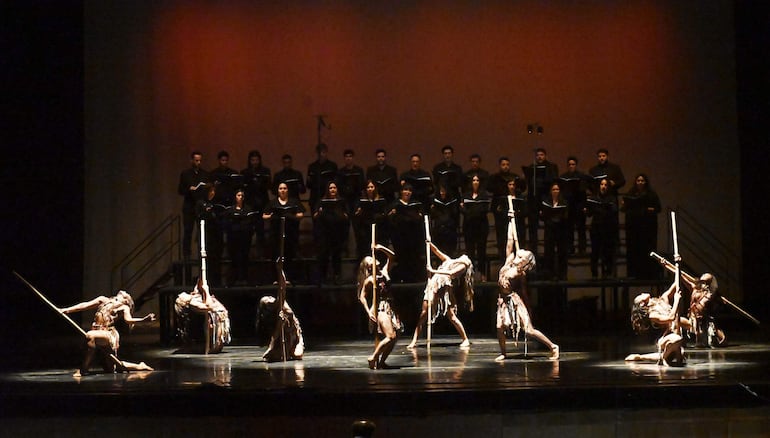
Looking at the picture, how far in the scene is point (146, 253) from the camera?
16.6m

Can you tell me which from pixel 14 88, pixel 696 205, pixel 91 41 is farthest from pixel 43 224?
pixel 696 205

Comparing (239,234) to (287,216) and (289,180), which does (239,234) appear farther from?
(289,180)

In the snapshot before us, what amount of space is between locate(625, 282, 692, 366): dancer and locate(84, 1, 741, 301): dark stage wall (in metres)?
6.77

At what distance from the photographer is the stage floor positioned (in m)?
8.42

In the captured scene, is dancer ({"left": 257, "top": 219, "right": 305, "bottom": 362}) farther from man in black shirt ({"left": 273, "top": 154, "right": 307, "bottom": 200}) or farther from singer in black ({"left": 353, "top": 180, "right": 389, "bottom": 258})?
man in black shirt ({"left": 273, "top": 154, "right": 307, "bottom": 200})

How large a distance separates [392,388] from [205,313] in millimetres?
3622

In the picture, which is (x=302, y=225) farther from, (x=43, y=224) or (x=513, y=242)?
(x=513, y=242)

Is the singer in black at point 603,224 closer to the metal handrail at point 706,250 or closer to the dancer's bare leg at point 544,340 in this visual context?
the metal handrail at point 706,250

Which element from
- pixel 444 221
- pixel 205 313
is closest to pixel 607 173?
pixel 444 221

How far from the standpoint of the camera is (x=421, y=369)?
32.4ft

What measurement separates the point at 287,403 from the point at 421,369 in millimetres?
1803

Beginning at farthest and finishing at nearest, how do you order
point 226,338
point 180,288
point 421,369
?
point 180,288 < point 226,338 < point 421,369

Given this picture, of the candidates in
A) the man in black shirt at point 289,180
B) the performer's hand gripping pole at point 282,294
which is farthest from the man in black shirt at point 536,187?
the performer's hand gripping pole at point 282,294

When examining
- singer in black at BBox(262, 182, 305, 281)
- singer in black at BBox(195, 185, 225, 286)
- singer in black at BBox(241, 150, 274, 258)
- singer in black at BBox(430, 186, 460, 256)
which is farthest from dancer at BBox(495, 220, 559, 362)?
singer in black at BBox(195, 185, 225, 286)
